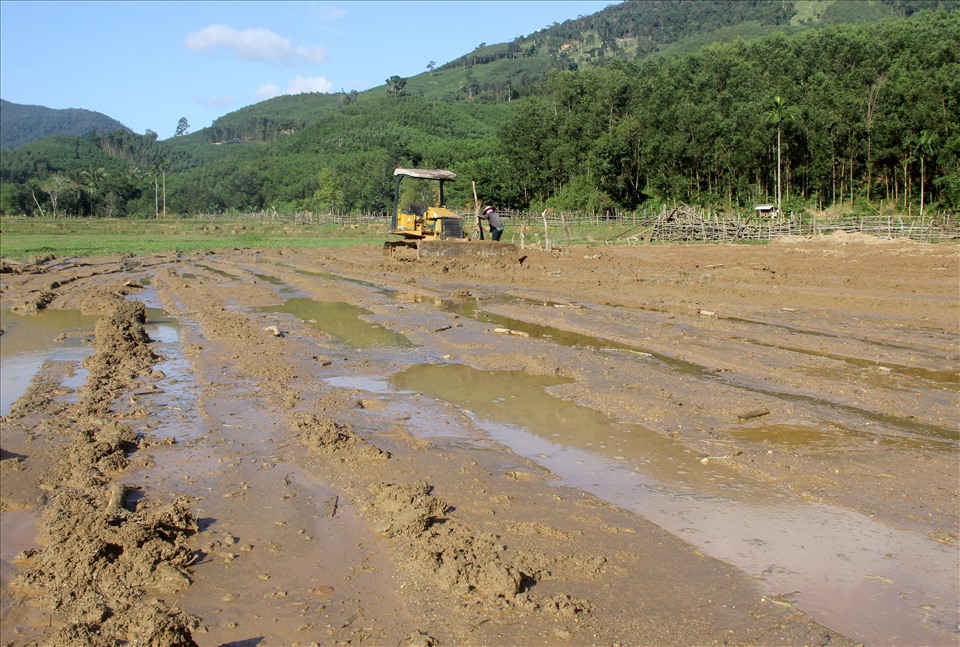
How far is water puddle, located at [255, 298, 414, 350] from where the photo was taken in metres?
13.2

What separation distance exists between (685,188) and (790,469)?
57.4 metres

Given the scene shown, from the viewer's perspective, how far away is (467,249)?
27156 millimetres

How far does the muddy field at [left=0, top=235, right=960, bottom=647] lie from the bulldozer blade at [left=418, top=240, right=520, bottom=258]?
12.4m

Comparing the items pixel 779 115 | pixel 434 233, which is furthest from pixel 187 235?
pixel 779 115

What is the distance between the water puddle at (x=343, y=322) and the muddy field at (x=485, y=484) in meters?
0.16

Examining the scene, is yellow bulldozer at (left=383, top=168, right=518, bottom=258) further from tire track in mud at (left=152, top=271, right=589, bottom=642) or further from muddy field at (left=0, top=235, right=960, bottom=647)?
tire track in mud at (left=152, top=271, right=589, bottom=642)

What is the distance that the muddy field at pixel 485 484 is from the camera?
4191 mm

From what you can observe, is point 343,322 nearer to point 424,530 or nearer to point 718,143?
point 424,530

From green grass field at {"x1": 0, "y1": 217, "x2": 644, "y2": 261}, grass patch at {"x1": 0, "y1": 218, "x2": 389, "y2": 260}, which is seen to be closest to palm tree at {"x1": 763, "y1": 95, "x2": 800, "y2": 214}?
green grass field at {"x1": 0, "y1": 217, "x2": 644, "y2": 261}

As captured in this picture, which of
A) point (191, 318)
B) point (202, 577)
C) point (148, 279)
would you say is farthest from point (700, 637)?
point (148, 279)

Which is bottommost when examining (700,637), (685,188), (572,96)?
(700,637)

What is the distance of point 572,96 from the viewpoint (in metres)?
80.8

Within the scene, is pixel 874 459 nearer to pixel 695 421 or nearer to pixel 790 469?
pixel 790 469

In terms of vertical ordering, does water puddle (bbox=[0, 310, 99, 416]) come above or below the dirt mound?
above
